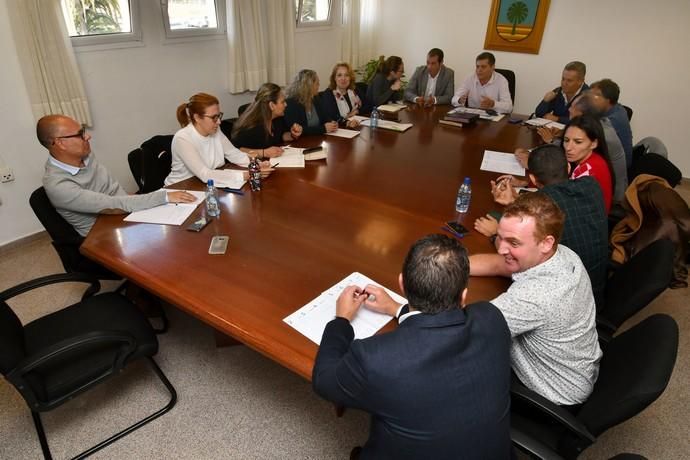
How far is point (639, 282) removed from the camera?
1.65 meters

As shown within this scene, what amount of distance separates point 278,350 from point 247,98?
13.0 ft

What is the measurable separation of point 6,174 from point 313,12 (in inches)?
155

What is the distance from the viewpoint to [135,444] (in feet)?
6.06

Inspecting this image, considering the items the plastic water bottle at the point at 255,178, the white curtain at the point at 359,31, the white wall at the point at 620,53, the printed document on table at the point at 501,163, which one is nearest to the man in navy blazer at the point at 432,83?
the white wall at the point at 620,53

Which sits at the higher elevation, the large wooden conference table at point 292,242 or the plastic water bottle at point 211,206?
the plastic water bottle at point 211,206

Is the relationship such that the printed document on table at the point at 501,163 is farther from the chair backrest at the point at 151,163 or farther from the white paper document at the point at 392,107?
the chair backrest at the point at 151,163

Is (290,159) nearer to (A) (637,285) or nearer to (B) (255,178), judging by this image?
(B) (255,178)

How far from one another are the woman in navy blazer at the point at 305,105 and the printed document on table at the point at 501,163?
1324mm

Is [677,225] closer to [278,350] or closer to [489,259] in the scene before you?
[489,259]

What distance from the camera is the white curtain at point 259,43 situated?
417cm

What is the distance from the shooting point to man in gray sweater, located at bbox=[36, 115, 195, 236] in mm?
2014

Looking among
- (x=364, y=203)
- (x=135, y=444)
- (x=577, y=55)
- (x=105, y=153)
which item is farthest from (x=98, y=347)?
(x=577, y=55)

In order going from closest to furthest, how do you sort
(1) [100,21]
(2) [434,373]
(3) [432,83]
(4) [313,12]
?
(2) [434,373]
(1) [100,21]
(3) [432,83]
(4) [313,12]

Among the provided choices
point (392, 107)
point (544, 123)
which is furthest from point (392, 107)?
point (544, 123)
